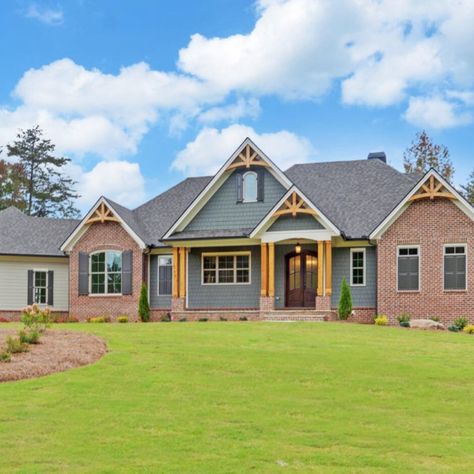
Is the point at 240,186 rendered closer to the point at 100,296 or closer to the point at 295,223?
the point at 295,223

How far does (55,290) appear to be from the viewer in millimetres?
32125

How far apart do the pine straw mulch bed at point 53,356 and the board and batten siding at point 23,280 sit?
14426 mm

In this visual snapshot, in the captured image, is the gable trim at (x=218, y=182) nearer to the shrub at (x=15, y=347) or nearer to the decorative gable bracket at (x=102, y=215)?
the decorative gable bracket at (x=102, y=215)

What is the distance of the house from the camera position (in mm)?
25875

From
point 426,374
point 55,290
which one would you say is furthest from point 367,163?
point 426,374

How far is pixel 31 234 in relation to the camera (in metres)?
33.4

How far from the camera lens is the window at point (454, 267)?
25594 mm

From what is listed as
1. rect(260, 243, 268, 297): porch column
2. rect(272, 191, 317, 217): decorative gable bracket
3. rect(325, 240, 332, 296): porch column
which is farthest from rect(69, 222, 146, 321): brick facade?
rect(325, 240, 332, 296): porch column

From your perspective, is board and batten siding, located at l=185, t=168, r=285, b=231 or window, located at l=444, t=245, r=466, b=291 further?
board and batten siding, located at l=185, t=168, r=285, b=231

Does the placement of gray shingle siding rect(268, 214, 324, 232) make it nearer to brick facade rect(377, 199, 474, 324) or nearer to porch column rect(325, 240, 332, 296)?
porch column rect(325, 240, 332, 296)

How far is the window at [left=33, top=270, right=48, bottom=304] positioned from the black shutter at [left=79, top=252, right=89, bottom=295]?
2.30m

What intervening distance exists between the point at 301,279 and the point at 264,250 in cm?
211

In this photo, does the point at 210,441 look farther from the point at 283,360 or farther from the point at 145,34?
the point at 145,34

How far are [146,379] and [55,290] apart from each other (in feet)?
68.5
